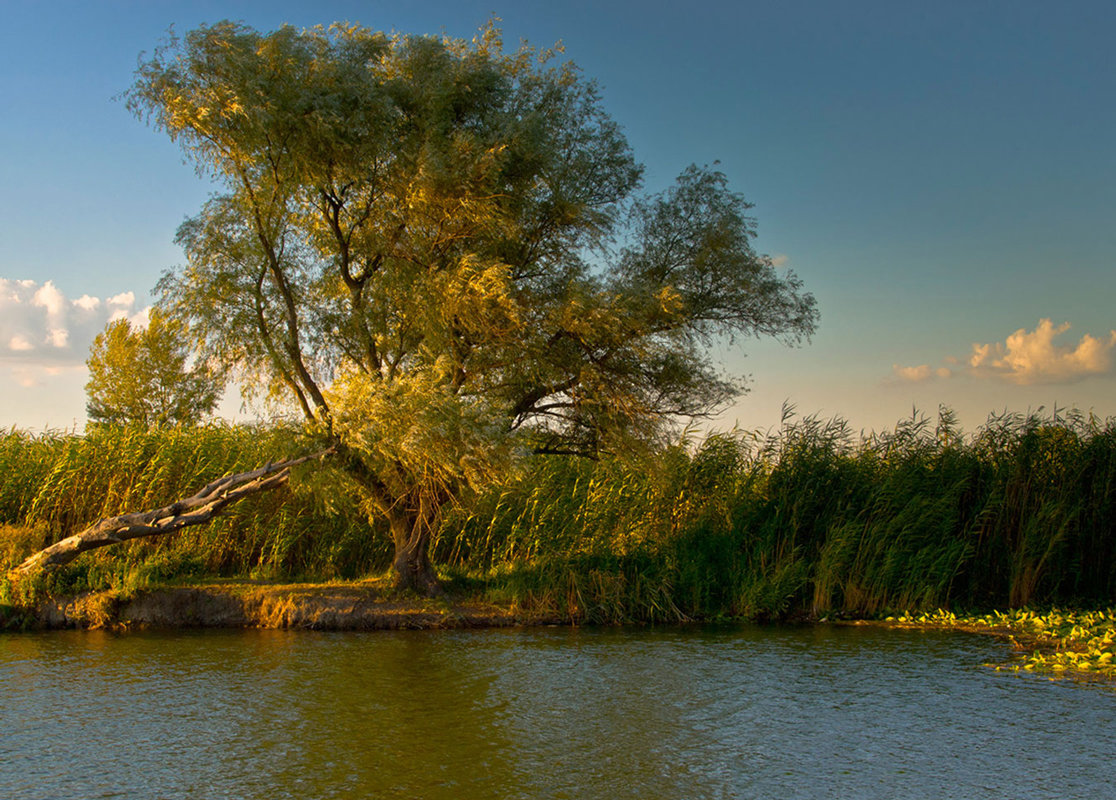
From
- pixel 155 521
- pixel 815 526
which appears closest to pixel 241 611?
pixel 155 521

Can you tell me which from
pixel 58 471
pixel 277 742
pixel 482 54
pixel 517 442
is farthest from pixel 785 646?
pixel 58 471

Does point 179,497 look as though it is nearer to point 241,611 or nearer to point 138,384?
point 241,611

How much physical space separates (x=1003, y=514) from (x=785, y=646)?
597cm

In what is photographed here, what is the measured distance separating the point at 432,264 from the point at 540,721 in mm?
8129

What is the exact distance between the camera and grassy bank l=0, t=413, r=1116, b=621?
1470cm

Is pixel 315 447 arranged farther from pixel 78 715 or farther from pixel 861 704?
pixel 861 704

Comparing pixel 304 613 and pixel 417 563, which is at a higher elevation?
pixel 417 563

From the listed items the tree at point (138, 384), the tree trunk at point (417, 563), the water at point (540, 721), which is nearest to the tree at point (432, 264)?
the tree trunk at point (417, 563)

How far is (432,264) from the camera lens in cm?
1428

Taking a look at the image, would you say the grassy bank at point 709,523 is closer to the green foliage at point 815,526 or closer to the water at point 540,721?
the green foliage at point 815,526

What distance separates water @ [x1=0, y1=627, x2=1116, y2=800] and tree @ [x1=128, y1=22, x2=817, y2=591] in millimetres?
3322

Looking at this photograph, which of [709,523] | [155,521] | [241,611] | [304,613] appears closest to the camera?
[304,613]

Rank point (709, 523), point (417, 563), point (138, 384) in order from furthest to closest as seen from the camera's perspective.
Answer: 1. point (138, 384)
2. point (709, 523)
3. point (417, 563)

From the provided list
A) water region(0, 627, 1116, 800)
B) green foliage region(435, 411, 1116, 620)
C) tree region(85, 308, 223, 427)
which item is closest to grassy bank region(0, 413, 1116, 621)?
green foliage region(435, 411, 1116, 620)
